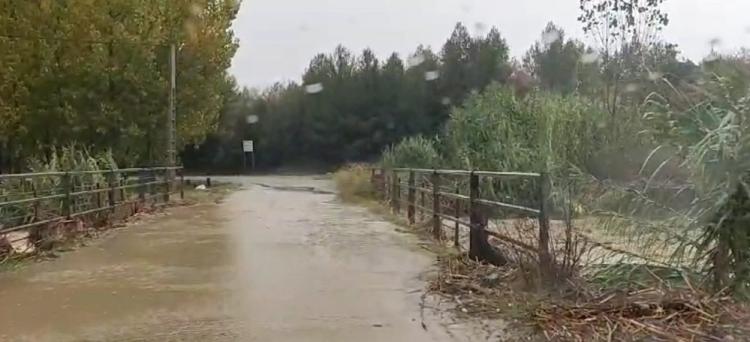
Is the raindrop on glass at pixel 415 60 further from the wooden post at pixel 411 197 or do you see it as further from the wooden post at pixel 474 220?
the wooden post at pixel 474 220

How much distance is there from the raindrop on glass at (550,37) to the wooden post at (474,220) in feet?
101

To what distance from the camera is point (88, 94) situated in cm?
2112

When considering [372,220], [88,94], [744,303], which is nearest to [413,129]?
[88,94]

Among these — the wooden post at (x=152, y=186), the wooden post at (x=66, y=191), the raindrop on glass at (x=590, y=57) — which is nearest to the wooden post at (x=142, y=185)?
the wooden post at (x=152, y=186)

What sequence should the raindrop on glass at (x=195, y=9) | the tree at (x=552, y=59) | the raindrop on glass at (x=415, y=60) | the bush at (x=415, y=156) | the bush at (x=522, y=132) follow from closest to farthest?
the bush at (x=522, y=132) → the bush at (x=415, y=156) → the raindrop on glass at (x=195, y=9) → the tree at (x=552, y=59) → the raindrop on glass at (x=415, y=60)

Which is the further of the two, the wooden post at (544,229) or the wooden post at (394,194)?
the wooden post at (394,194)

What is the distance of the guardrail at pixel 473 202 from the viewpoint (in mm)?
5949

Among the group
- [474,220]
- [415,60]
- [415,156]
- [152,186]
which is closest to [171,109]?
[152,186]

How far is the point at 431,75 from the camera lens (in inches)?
1785

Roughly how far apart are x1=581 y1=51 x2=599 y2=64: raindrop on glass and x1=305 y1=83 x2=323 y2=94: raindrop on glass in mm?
28528

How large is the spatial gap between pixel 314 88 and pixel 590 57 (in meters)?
30.3

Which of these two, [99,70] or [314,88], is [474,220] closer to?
[99,70]

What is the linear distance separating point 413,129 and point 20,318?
39643 millimetres

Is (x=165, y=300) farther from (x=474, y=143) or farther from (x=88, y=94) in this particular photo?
(x=88, y=94)
